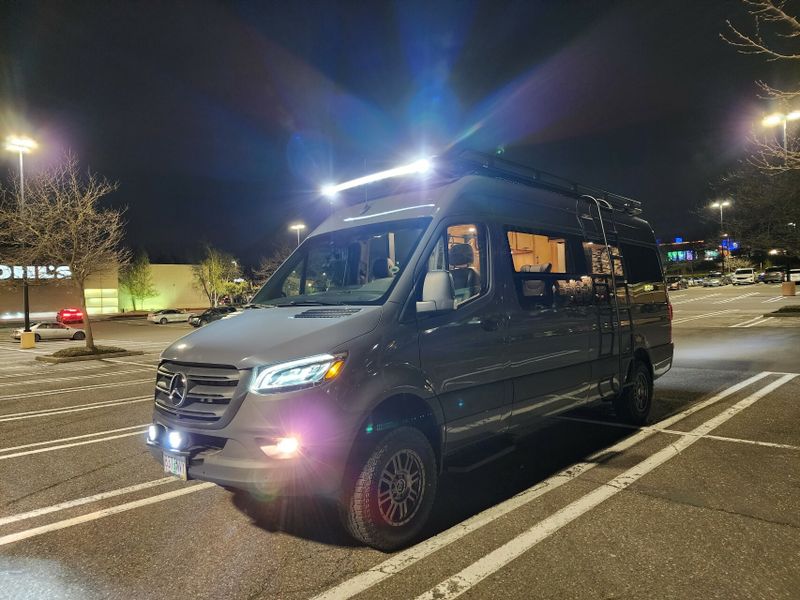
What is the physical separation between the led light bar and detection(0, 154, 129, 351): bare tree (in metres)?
16.7

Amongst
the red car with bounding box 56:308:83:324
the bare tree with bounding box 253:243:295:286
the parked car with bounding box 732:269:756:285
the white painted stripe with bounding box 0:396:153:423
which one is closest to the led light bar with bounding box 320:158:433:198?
the white painted stripe with bounding box 0:396:153:423

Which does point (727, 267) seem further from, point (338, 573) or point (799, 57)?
point (338, 573)

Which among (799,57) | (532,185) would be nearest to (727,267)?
(799,57)

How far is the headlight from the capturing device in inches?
126

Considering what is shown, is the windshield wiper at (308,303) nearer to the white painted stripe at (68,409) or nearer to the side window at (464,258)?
the side window at (464,258)

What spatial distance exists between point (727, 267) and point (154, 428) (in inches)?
4117

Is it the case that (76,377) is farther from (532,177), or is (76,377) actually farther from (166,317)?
(166,317)

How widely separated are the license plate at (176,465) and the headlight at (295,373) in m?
0.78

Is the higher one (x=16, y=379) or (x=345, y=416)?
(x=345, y=416)

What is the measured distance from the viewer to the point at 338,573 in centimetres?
324

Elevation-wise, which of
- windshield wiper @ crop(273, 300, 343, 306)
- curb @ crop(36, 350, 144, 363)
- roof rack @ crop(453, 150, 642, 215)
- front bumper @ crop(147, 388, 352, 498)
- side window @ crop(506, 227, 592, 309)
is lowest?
curb @ crop(36, 350, 144, 363)

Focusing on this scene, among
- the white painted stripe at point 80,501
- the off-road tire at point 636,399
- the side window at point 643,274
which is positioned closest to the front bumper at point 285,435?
the white painted stripe at point 80,501

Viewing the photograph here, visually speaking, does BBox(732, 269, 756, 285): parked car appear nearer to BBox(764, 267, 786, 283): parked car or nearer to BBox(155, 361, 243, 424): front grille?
BBox(764, 267, 786, 283): parked car

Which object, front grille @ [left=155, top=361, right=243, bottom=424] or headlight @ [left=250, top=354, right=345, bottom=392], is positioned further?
front grille @ [left=155, top=361, right=243, bottom=424]
